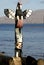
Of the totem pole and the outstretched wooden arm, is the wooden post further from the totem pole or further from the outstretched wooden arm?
the outstretched wooden arm

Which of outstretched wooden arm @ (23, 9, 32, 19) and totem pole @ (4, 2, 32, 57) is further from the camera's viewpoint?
outstretched wooden arm @ (23, 9, 32, 19)

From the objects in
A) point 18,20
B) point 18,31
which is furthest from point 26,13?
point 18,31

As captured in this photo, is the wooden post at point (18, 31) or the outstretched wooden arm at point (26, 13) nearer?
the wooden post at point (18, 31)

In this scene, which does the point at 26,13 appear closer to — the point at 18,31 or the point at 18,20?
the point at 18,20

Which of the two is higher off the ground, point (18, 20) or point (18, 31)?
point (18, 20)

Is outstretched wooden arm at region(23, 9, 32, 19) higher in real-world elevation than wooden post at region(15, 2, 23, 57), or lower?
higher

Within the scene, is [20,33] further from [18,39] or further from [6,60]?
[6,60]

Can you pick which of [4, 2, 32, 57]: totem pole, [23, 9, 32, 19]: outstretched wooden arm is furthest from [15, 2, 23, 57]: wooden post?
[23, 9, 32, 19]: outstretched wooden arm

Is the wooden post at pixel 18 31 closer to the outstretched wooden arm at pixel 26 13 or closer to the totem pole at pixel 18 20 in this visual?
the totem pole at pixel 18 20

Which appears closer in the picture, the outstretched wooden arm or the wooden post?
the wooden post

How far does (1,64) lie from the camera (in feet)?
43.3

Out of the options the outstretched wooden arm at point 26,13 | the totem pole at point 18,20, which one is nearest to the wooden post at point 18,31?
the totem pole at point 18,20

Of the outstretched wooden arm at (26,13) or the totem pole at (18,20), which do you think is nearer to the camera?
the totem pole at (18,20)

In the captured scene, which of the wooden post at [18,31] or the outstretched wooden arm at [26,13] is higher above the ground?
the outstretched wooden arm at [26,13]
